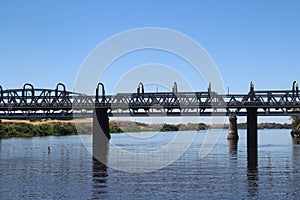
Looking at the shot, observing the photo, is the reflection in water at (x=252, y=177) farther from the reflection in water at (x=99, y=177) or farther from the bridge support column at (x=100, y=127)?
the bridge support column at (x=100, y=127)

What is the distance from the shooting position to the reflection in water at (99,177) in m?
47.0

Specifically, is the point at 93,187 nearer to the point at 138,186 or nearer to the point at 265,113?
the point at 138,186

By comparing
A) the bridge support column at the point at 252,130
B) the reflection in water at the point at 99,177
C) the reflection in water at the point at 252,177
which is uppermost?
the bridge support column at the point at 252,130

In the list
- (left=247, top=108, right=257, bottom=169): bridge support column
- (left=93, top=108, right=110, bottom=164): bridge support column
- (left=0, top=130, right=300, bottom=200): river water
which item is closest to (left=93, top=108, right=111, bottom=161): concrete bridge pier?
(left=93, top=108, right=110, bottom=164): bridge support column

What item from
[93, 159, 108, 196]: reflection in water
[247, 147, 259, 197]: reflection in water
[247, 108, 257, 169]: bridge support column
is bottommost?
[247, 147, 259, 197]: reflection in water

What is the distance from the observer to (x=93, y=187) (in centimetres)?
4825

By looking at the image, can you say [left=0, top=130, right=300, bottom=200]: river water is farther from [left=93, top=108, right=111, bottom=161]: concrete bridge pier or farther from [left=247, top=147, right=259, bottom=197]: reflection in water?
[left=93, top=108, right=111, bottom=161]: concrete bridge pier

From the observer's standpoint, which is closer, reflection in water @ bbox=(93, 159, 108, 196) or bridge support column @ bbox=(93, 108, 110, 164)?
reflection in water @ bbox=(93, 159, 108, 196)

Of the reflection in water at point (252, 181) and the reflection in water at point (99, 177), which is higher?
the reflection in water at point (99, 177)

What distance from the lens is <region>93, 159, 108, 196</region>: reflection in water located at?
4697 cm

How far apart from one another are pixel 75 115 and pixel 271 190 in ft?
285

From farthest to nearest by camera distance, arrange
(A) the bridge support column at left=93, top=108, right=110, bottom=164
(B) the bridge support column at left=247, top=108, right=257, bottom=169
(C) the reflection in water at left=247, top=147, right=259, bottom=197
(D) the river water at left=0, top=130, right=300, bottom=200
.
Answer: (A) the bridge support column at left=93, top=108, right=110, bottom=164
(B) the bridge support column at left=247, top=108, right=257, bottom=169
(C) the reflection in water at left=247, top=147, right=259, bottom=197
(D) the river water at left=0, top=130, right=300, bottom=200

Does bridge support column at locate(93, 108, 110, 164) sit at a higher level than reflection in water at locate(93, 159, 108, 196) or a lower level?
higher

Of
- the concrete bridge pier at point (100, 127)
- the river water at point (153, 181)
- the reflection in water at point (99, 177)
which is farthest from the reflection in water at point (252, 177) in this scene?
the concrete bridge pier at point (100, 127)
